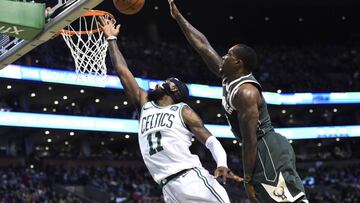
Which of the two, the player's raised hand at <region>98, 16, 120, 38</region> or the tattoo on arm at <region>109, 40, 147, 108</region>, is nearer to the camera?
the tattoo on arm at <region>109, 40, 147, 108</region>

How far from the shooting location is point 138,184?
27109 mm

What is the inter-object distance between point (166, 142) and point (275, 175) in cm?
121

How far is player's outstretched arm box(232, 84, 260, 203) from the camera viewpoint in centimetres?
446

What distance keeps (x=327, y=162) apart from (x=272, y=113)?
14.0 feet

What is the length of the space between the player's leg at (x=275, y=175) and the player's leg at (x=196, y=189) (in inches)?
33.6

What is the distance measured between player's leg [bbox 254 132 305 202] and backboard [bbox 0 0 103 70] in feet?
10.9

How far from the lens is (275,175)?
455 centimetres

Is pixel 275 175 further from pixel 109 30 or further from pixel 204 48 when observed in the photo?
pixel 109 30

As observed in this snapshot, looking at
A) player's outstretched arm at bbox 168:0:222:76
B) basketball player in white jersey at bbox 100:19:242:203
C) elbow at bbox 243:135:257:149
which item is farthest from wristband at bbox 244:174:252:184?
player's outstretched arm at bbox 168:0:222:76

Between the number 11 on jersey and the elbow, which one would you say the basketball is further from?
the elbow

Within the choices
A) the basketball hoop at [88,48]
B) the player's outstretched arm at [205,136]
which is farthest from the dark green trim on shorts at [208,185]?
the basketball hoop at [88,48]

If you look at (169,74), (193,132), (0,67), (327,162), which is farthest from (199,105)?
(193,132)

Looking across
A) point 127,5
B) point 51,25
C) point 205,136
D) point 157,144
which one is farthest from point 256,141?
point 51,25

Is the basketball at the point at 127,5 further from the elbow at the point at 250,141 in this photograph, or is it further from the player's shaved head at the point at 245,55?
the elbow at the point at 250,141
